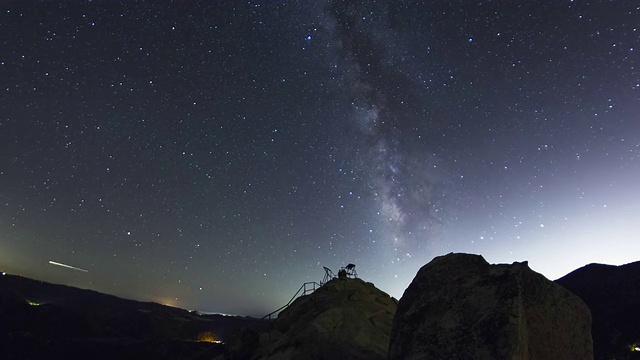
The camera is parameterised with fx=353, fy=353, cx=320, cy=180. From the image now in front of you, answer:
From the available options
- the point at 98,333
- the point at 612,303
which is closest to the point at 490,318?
the point at 612,303

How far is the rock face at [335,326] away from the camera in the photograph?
582 inches

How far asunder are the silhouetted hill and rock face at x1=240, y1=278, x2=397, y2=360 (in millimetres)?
31069

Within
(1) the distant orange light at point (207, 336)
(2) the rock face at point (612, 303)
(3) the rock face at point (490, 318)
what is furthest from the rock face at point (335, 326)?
(1) the distant orange light at point (207, 336)

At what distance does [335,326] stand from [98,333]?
7760 cm

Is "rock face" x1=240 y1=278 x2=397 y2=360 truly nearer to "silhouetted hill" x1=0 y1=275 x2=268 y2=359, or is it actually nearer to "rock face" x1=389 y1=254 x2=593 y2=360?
"rock face" x1=389 y1=254 x2=593 y2=360

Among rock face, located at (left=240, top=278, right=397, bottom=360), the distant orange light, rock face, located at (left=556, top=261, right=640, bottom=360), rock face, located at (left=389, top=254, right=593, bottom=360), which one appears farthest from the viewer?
the distant orange light

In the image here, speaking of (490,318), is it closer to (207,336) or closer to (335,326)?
(335,326)

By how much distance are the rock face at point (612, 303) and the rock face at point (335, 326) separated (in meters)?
34.7

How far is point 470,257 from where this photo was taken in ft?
26.0

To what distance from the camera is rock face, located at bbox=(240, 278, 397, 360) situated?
1478cm

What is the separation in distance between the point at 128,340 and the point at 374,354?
70.8 m

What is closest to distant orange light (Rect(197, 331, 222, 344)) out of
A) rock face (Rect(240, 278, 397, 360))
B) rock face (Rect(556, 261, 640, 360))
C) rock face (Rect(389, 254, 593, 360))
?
rock face (Rect(240, 278, 397, 360))

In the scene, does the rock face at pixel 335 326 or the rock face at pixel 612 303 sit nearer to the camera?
the rock face at pixel 335 326

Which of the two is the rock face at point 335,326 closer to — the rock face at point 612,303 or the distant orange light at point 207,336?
the rock face at point 612,303
